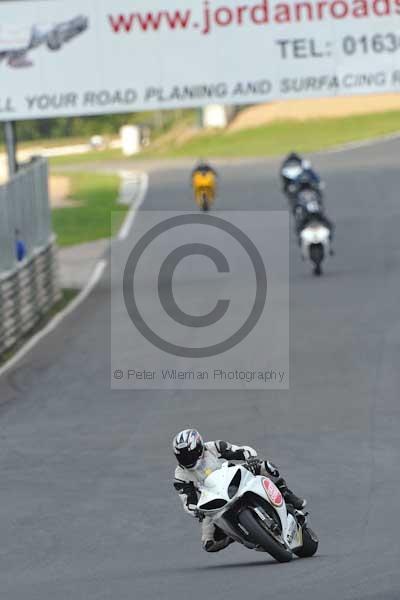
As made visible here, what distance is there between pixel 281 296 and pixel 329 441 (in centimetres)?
1188

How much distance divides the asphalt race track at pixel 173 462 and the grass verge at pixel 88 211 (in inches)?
520

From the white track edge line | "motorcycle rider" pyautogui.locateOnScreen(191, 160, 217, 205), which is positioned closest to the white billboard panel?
the white track edge line

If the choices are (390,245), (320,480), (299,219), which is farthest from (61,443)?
(390,245)

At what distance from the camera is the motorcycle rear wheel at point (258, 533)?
9.97 metres

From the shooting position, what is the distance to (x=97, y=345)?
958 inches

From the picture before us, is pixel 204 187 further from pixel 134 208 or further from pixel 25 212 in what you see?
pixel 25 212

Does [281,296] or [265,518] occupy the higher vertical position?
[265,518]

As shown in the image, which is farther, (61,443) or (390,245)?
(390,245)

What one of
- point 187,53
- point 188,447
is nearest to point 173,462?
point 188,447

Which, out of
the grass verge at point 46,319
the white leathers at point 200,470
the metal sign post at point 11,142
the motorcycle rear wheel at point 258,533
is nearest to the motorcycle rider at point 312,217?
the grass verge at point 46,319

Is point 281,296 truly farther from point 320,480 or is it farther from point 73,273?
point 320,480

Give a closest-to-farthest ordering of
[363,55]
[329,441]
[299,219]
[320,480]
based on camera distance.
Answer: [320,480]
[329,441]
[363,55]
[299,219]

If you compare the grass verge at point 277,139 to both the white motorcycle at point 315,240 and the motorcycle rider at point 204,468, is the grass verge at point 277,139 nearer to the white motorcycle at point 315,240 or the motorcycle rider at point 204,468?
the white motorcycle at point 315,240

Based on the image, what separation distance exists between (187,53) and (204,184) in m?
15.0
